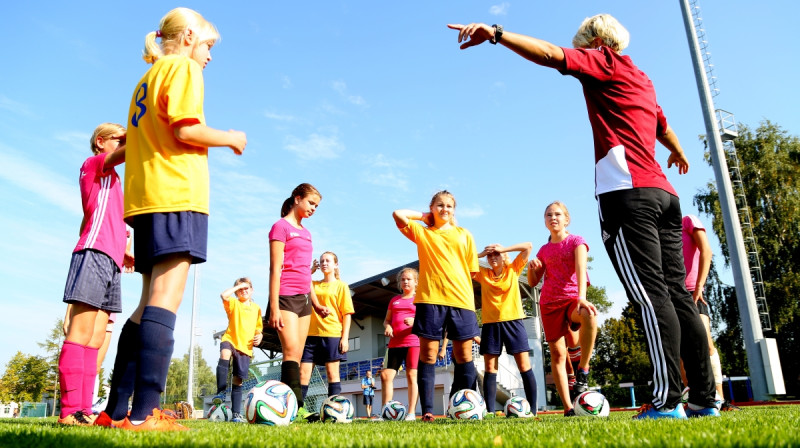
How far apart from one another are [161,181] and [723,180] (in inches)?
603

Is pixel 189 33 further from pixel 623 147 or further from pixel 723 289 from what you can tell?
pixel 723 289

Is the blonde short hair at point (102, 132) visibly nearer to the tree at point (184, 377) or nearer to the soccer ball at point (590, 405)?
the soccer ball at point (590, 405)

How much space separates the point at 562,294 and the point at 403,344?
2.79 meters

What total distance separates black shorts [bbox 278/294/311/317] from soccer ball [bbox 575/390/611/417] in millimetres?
2923

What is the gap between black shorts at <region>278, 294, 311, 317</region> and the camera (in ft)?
19.1

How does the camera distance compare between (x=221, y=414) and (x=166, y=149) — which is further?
(x=221, y=414)

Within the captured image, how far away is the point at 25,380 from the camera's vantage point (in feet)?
131

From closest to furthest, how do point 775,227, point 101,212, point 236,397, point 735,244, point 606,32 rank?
point 606,32
point 101,212
point 236,397
point 735,244
point 775,227

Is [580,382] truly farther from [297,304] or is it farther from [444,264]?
[297,304]

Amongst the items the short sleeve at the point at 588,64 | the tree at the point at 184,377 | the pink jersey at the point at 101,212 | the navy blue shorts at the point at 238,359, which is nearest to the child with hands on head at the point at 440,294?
the pink jersey at the point at 101,212

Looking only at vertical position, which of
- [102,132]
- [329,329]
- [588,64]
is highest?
[102,132]

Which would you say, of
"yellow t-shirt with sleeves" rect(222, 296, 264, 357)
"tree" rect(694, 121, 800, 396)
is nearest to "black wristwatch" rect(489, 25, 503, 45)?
"yellow t-shirt with sleeves" rect(222, 296, 264, 357)

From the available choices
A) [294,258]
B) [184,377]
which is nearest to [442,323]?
[294,258]

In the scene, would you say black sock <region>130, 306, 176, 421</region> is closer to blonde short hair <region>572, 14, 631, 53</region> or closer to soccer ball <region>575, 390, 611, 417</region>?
blonde short hair <region>572, 14, 631, 53</region>
